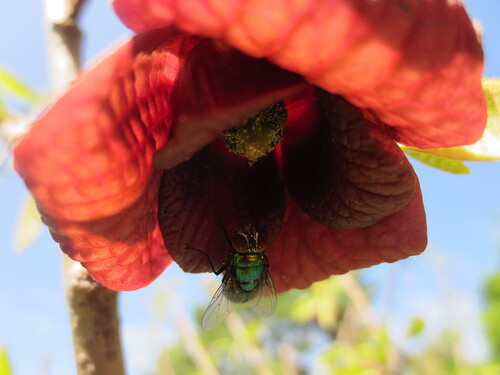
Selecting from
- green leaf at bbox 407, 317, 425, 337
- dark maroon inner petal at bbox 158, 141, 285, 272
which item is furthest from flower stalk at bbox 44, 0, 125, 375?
green leaf at bbox 407, 317, 425, 337

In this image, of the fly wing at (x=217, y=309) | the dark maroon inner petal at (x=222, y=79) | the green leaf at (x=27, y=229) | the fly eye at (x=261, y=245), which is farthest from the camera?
the green leaf at (x=27, y=229)

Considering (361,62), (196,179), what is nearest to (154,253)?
(196,179)

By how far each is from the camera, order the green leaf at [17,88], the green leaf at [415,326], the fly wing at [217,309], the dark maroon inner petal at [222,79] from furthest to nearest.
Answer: the green leaf at [415,326]
the green leaf at [17,88]
the fly wing at [217,309]
the dark maroon inner petal at [222,79]

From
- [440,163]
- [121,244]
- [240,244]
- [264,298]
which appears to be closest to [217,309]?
[264,298]

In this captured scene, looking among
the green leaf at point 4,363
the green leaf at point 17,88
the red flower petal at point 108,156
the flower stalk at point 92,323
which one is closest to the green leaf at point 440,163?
the red flower petal at point 108,156

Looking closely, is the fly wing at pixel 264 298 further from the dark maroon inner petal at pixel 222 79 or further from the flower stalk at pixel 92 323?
the dark maroon inner petal at pixel 222 79

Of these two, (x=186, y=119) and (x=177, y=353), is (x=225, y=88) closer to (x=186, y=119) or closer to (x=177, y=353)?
(x=186, y=119)

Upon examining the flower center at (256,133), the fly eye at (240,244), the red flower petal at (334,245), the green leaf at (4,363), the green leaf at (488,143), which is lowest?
the red flower petal at (334,245)

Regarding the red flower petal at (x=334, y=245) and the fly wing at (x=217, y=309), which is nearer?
the red flower petal at (x=334, y=245)
